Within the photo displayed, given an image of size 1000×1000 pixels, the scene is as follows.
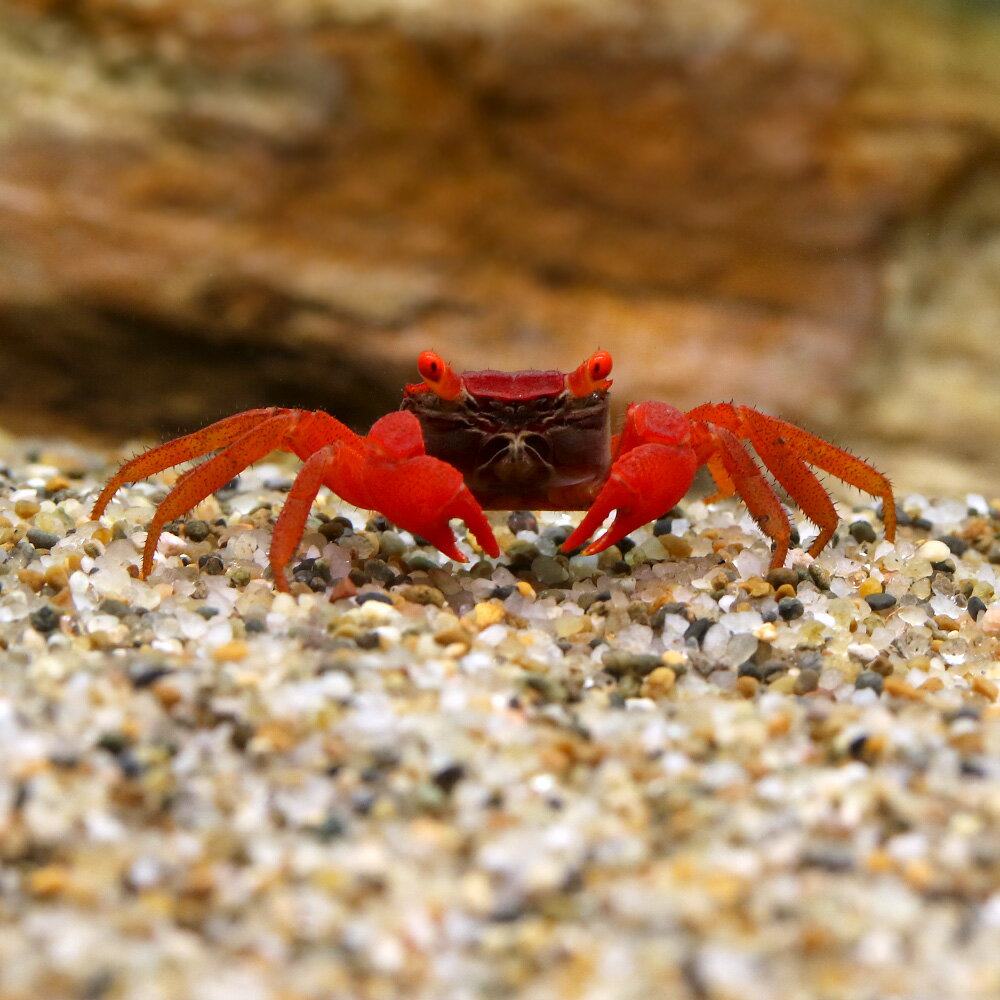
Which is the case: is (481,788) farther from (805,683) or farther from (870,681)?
(870,681)

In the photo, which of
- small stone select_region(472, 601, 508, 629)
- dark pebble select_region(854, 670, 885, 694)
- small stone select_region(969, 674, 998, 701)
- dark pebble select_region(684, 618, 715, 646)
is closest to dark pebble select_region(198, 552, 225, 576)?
small stone select_region(472, 601, 508, 629)

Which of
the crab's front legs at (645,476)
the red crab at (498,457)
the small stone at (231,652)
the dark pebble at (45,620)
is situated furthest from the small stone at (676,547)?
the dark pebble at (45,620)

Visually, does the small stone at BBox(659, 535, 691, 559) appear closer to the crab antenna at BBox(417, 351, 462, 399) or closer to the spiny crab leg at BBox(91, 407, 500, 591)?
the spiny crab leg at BBox(91, 407, 500, 591)

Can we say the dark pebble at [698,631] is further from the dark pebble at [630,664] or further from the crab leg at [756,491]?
the crab leg at [756,491]

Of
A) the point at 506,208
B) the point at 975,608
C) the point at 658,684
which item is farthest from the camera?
the point at 506,208

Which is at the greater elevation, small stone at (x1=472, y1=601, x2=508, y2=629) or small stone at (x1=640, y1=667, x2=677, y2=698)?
small stone at (x1=472, y1=601, x2=508, y2=629)

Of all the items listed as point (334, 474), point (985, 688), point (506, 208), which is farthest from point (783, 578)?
point (506, 208)
